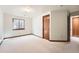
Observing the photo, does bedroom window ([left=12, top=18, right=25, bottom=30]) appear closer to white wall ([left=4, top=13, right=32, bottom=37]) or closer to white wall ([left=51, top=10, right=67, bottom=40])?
white wall ([left=4, top=13, right=32, bottom=37])

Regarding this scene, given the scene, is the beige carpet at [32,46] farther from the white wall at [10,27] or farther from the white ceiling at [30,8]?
the white ceiling at [30,8]

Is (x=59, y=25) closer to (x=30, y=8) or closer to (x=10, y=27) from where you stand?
(x=30, y=8)

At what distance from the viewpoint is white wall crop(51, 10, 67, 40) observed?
2852mm

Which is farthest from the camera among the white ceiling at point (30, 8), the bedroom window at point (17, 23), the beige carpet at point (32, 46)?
the bedroom window at point (17, 23)

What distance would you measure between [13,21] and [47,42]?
1.04 meters

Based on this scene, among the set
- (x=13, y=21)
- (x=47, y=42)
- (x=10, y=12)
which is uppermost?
(x=10, y=12)

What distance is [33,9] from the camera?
2.74 meters

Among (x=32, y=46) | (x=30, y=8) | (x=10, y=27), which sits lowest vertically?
(x=32, y=46)

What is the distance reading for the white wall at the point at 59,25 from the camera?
285 centimetres

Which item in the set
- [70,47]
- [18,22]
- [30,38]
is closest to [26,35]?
[30,38]

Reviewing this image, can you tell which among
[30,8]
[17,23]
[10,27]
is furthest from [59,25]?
[10,27]

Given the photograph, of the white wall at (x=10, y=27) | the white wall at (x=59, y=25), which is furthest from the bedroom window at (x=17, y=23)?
the white wall at (x=59, y=25)

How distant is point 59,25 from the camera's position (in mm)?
2922

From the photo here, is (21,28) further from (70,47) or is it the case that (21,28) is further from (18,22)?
(70,47)
